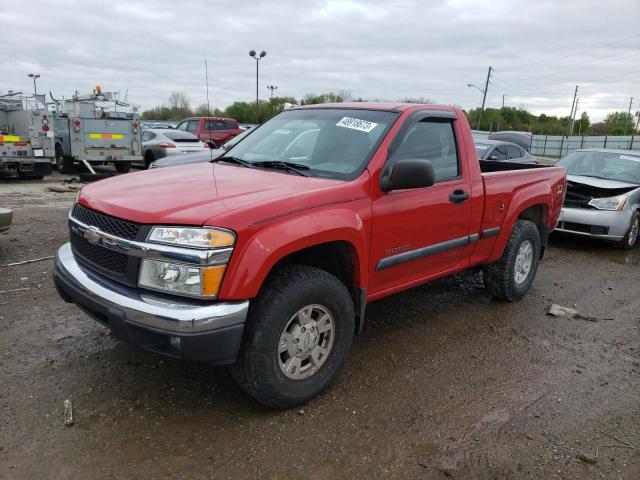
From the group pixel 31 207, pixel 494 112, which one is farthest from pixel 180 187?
pixel 494 112

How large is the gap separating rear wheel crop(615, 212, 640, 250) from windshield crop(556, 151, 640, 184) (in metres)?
0.63

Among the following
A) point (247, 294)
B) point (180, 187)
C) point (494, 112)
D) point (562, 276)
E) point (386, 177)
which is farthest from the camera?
point (494, 112)

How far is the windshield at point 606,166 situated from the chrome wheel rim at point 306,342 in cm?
700

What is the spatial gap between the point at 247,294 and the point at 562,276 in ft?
16.4

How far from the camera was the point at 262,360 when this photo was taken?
2842mm

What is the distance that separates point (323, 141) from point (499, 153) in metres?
7.94

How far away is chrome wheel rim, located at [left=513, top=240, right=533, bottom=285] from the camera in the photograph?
520cm

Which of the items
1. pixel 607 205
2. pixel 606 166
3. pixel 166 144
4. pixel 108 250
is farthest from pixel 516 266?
pixel 166 144

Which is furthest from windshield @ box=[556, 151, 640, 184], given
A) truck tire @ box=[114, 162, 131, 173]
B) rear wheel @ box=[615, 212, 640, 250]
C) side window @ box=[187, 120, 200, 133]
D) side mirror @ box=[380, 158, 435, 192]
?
side window @ box=[187, 120, 200, 133]

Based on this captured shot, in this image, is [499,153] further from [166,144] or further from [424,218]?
[166,144]

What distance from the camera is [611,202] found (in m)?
7.62

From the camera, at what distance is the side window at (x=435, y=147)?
381 cm

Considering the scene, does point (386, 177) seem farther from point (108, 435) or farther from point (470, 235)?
point (108, 435)

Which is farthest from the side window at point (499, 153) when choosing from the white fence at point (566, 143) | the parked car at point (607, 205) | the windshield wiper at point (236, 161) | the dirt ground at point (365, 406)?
the white fence at point (566, 143)
